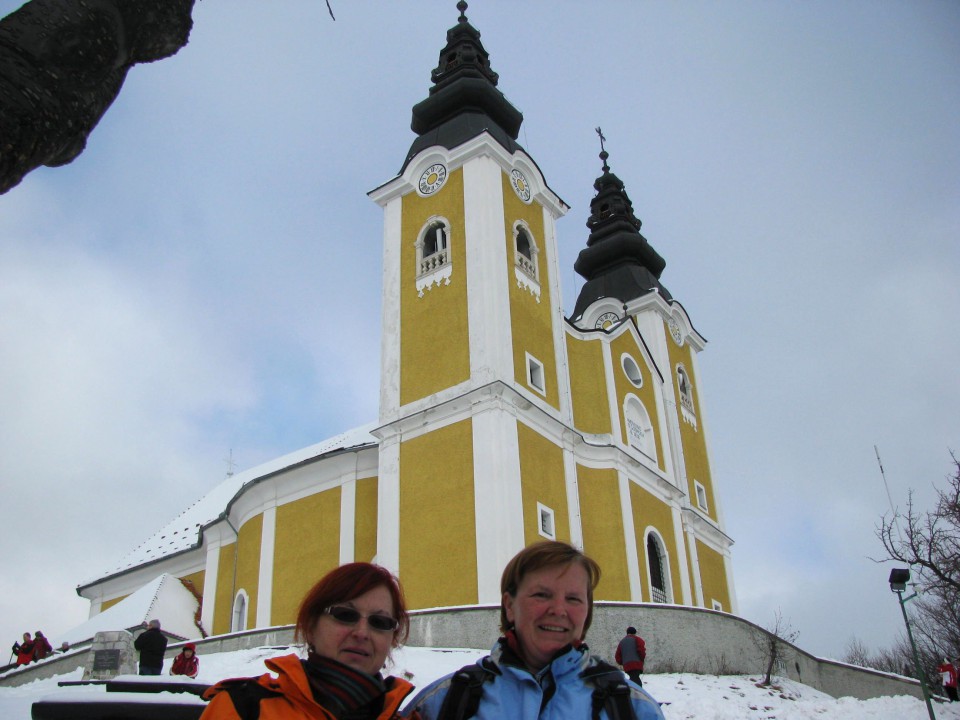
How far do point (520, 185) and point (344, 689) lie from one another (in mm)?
21946

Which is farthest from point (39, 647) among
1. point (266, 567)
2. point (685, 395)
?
point (685, 395)

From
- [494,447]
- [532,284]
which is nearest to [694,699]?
[494,447]

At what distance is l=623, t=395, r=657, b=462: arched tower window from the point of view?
24.7m

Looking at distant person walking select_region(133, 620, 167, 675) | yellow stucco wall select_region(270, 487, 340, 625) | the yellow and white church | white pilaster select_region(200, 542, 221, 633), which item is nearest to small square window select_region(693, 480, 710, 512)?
the yellow and white church

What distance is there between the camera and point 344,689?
2.84 meters

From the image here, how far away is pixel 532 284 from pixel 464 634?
1057 cm

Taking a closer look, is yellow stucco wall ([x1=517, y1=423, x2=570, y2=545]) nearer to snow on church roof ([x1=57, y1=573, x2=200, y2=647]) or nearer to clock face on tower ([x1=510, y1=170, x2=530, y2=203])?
clock face on tower ([x1=510, y1=170, x2=530, y2=203])

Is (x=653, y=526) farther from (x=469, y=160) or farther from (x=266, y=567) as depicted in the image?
(x=469, y=160)

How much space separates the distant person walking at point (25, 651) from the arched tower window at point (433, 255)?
11.0 metres

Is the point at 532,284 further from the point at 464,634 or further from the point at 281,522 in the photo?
the point at 464,634

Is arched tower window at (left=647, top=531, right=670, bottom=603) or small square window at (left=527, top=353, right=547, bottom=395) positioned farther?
arched tower window at (left=647, top=531, right=670, bottom=603)

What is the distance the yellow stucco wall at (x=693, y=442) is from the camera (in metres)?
28.2

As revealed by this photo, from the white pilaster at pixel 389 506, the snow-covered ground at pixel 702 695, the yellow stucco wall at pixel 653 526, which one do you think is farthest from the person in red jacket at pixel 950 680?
the white pilaster at pixel 389 506

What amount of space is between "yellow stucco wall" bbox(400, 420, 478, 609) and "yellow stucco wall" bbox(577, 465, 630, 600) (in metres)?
3.44
